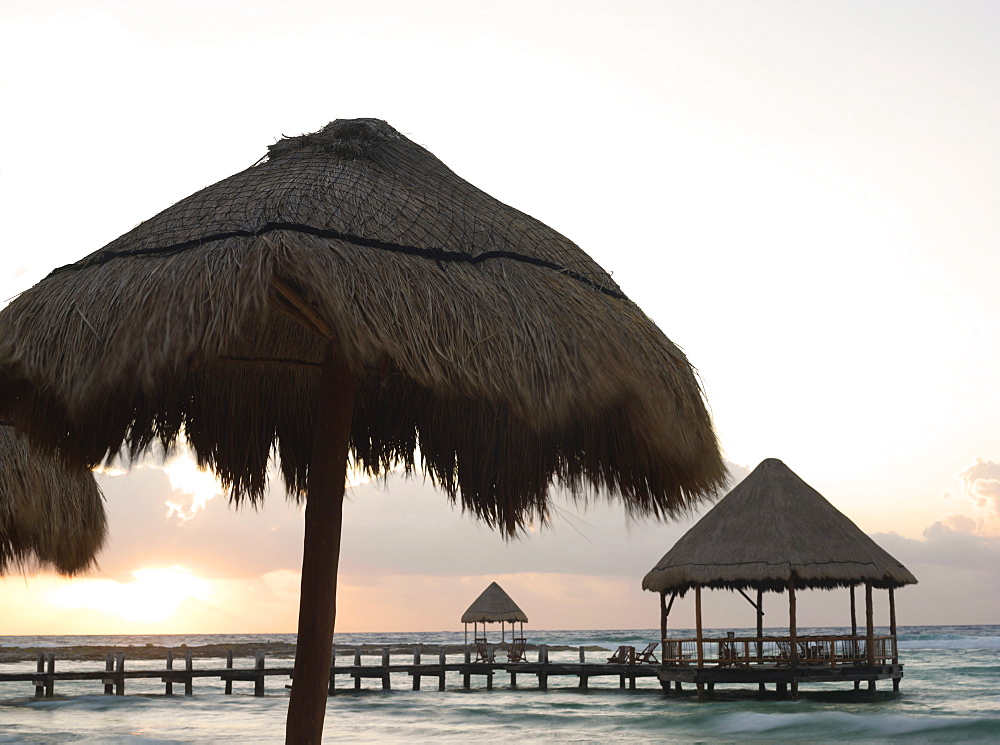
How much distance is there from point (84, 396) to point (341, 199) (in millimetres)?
1249

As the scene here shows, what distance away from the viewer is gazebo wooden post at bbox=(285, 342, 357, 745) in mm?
4219

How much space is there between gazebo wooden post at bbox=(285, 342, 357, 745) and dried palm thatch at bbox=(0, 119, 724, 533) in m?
0.27

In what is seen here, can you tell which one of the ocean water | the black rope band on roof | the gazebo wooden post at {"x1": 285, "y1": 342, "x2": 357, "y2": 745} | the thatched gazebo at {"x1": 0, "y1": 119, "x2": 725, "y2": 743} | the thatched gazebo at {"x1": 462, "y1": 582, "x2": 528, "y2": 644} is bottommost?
the ocean water

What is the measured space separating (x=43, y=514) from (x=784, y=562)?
12.7 metres

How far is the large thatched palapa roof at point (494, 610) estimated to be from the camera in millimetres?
29078

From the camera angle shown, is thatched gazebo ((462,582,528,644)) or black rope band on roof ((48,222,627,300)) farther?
thatched gazebo ((462,582,528,644))

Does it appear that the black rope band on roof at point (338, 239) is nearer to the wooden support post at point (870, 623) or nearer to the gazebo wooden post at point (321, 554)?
the gazebo wooden post at point (321, 554)

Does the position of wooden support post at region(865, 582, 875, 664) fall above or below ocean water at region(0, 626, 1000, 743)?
above

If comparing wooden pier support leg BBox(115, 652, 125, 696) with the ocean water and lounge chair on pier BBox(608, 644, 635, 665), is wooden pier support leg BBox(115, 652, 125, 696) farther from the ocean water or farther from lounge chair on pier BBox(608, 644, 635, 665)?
lounge chair on pier BBox(608, 644, 635, 665)

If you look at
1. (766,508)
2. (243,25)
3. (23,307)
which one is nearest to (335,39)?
(243,25)

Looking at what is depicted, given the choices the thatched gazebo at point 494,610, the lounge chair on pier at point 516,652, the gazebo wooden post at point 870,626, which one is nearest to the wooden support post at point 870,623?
the gazebo wooden post at point 870,626

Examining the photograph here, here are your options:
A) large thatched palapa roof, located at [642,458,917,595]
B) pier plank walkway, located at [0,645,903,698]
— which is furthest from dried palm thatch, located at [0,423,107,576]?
large thatched palapa roof, located at [642,458,917,595]

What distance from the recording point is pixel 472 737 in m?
16.8

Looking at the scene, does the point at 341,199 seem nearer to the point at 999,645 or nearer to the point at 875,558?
the point at 875,558
